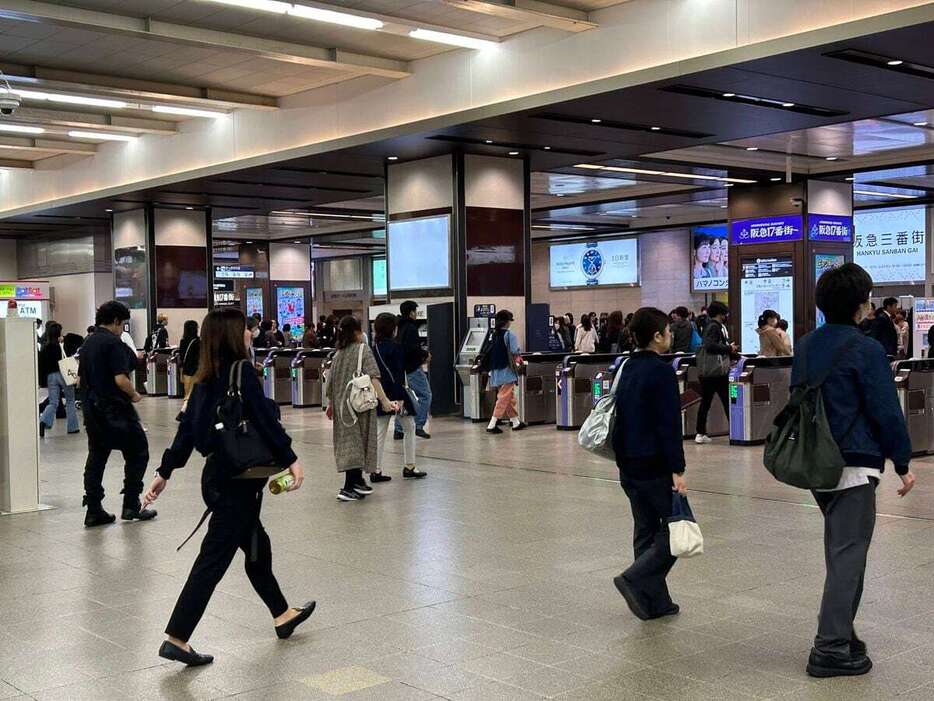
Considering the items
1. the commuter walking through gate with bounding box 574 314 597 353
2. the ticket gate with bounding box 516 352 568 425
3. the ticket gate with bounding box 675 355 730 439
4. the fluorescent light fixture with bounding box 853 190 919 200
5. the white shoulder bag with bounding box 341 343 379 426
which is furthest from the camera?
the fluorescent light fixture with bounding box 853 190 919 200

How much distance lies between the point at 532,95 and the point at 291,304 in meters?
25.6

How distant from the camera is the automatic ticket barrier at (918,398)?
11.1 metres

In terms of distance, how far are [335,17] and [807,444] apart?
8.63m

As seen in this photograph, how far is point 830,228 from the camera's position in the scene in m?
20.9

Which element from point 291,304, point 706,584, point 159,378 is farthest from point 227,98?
point 291,304

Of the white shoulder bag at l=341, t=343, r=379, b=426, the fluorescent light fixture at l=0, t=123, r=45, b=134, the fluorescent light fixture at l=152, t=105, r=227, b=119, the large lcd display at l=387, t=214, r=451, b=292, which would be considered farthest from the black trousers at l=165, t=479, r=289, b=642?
the fluorescent light fixture at l=0, t=123, r=45, b=134

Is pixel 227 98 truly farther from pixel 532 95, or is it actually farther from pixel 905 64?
pixel 905 64

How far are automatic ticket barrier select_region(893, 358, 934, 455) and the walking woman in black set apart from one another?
8.24m

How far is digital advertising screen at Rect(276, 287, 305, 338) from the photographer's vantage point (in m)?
36.9

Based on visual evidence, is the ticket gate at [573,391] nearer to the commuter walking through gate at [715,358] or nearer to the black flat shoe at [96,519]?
the commuter walking through gate at [715,358]

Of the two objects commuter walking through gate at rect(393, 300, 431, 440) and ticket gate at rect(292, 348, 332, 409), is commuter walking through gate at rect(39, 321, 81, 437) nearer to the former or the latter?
ticket gate at rect(292, 348, 332, 409)

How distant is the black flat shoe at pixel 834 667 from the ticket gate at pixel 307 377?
577 inches

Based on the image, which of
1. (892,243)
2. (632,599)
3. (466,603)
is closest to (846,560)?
(632,599)

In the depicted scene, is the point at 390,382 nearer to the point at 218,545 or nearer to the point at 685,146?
the point at 218,545
